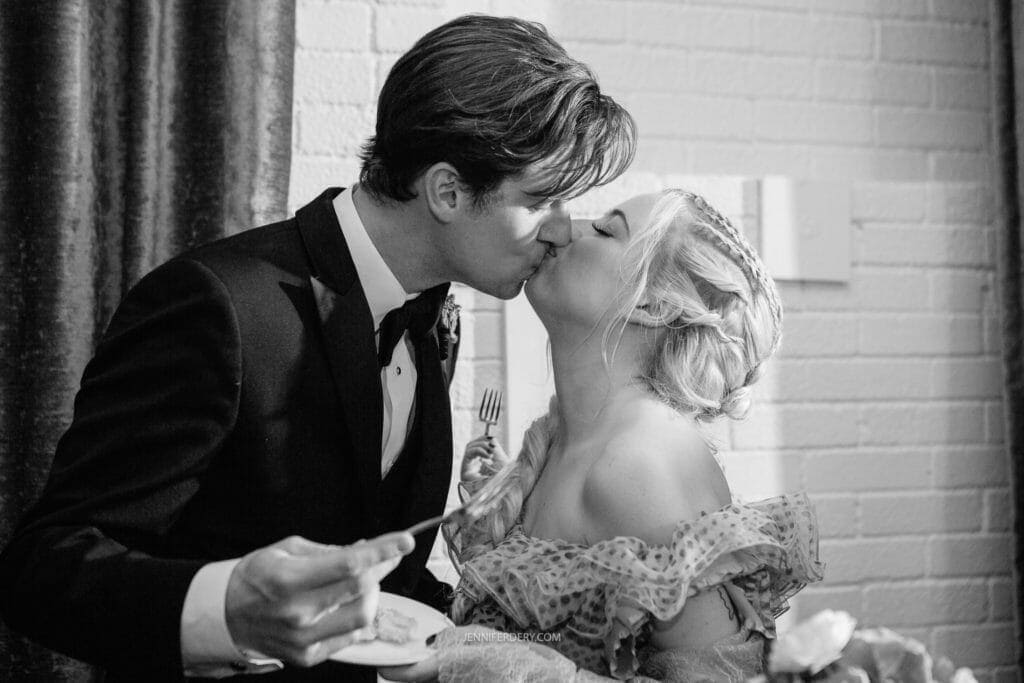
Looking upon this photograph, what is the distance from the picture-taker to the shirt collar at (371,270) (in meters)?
1.40

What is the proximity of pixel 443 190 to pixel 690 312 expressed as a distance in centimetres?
37

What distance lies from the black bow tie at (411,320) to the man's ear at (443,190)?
13 centimetres

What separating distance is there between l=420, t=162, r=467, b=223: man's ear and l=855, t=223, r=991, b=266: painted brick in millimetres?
1040

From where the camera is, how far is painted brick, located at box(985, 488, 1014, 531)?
7.07 feet

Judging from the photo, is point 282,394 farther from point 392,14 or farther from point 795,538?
point 392,14

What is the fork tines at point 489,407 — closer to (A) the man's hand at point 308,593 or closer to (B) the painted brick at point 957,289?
(A) the man's hand at point 308,593

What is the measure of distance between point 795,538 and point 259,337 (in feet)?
2.30

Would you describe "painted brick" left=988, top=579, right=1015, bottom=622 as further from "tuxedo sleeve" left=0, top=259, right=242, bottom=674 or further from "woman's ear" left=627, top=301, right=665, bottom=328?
"tuxedo sleeve" left=0, top=259, right=242, bottom=674

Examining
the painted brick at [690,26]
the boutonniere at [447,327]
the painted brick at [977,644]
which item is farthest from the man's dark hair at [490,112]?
the painted brick at [977,644]

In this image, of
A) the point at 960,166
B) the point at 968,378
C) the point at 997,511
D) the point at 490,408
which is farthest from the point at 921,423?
the point at 490,408

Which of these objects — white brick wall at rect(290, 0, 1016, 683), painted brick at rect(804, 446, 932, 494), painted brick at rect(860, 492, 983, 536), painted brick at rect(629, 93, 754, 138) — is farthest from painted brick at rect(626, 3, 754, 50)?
painted brick at rect(860, 492, 983, 536)

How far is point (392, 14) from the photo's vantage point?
1947mm

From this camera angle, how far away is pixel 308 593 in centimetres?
88

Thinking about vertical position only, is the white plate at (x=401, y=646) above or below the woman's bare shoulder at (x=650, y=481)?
below
